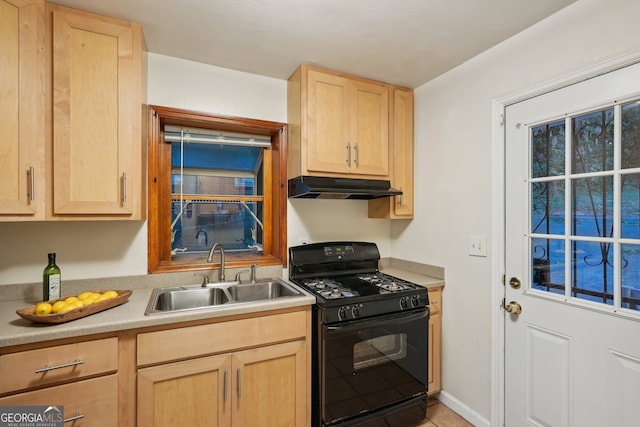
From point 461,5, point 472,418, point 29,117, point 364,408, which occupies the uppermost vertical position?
point 461,5

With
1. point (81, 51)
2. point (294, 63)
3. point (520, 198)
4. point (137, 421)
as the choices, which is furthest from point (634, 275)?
point (81, 51)

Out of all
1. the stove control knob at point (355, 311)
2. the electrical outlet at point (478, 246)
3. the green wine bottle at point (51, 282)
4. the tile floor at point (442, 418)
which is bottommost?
the tile floor at point (442, 418)

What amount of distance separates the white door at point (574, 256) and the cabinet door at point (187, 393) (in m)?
1.63

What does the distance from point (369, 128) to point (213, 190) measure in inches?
49.4

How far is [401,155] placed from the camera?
2379mm

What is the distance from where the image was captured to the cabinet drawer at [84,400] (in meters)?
1.24

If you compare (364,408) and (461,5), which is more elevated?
(461,5)

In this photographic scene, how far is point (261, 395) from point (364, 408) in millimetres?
622

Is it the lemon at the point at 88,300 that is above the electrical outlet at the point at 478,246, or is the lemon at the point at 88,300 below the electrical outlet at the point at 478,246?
below

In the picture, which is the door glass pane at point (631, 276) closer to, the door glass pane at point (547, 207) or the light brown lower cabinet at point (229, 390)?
the door glass pane at point (547, 207)

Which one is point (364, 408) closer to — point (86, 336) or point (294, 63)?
point (86, 336)

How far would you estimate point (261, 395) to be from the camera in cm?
162

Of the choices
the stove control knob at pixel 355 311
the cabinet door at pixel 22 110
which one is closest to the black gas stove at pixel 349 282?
the stove control knob at pixel 355 311

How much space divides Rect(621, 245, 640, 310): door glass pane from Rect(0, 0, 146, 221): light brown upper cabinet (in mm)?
2336
